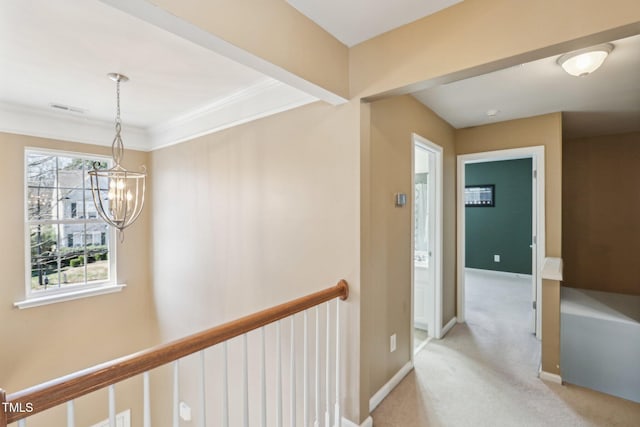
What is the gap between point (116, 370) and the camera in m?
1.01

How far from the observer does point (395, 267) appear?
8.07ft

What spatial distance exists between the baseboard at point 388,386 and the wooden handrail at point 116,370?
1250 mm

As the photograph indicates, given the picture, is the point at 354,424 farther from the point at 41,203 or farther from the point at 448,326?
the point at 41,203

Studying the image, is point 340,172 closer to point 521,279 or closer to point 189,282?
→ point 189,282

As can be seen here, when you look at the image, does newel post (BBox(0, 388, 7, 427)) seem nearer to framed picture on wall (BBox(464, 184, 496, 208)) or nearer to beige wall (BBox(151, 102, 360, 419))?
beige wall (BBox(151, 102, 360, 419))

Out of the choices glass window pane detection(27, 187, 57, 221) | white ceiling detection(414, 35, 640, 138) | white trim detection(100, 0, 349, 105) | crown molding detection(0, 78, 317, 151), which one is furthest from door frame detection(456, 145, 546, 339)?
glass window pane detection(27, 187, 57, 221)

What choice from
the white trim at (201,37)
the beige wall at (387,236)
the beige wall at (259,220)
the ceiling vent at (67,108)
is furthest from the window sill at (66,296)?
the white trim at (201,37)

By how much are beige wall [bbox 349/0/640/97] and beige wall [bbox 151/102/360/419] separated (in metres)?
0.32

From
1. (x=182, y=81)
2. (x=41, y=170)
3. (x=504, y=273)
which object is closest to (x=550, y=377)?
(x=182, y=81)

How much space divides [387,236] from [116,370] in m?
1.84

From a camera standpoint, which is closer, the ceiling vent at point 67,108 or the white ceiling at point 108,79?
the white ceiling at point 108,79

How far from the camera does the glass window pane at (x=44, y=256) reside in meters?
3.15

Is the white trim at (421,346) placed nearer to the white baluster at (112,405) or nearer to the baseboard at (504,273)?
the white baluster at (112,405)

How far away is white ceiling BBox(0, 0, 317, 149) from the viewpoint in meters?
1.66
